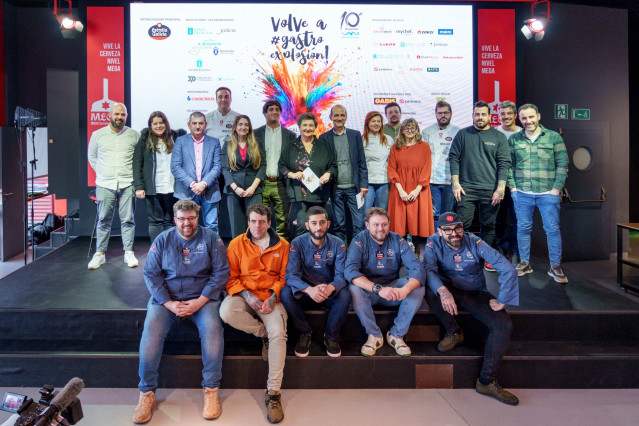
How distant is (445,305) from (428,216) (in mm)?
1268

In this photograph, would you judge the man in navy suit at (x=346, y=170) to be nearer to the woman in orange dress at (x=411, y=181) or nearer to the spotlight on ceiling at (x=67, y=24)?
the woman in orange dress at (x=411, y=181)

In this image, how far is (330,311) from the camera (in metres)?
2.94

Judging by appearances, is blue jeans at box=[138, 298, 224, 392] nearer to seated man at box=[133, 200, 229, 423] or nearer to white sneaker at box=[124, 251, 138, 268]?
seated man at box=[133, 200, 229, 423]

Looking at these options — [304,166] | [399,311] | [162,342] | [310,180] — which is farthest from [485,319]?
[162,342]

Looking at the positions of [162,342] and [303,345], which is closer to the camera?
[162,342]

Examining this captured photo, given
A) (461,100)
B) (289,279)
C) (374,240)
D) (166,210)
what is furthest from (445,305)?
(461,100)

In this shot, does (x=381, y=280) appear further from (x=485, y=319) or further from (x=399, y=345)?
(x=485, y=319)

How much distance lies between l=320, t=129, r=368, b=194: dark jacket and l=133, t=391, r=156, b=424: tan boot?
2176 mm

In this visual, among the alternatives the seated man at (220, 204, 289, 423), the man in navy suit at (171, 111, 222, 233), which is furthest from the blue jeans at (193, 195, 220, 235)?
the seated man at (220, 204, 289, 423)

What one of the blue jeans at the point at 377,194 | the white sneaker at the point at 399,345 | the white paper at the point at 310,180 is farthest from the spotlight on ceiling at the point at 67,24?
the white sneaker at the point at 399,345

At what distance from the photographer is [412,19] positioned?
516 centimetres

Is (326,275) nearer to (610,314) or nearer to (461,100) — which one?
(610,314)

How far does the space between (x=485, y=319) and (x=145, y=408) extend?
2081 millimetres

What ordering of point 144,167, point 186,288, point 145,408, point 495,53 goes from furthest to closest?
point 495,53, point 144,167, point 186,288, point 145,408
